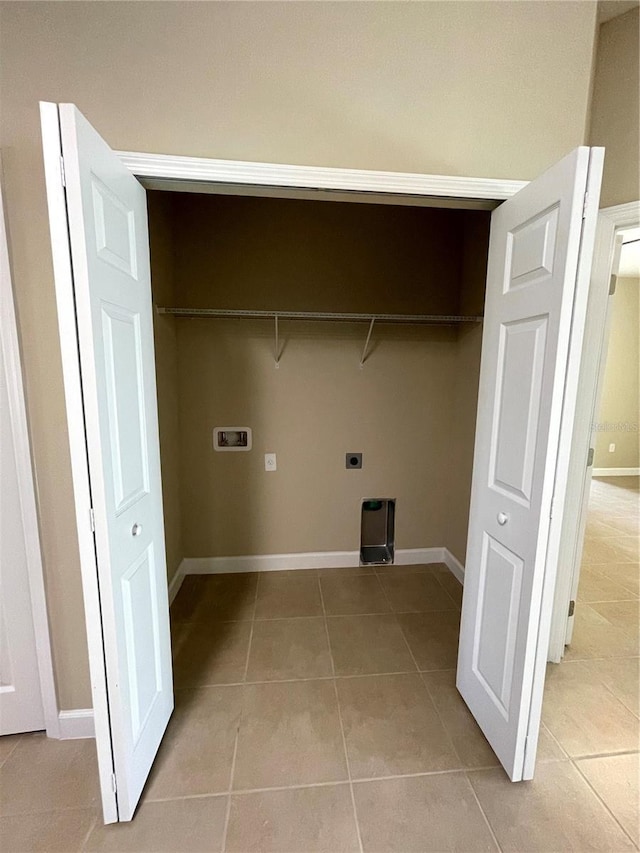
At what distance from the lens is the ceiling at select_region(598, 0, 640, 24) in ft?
5.27

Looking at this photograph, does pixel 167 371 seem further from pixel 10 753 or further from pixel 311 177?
pixel 10 753

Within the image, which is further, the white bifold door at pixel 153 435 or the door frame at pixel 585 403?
the door frame at pixel 585 403

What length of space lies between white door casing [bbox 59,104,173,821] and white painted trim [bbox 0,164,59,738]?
43 cm

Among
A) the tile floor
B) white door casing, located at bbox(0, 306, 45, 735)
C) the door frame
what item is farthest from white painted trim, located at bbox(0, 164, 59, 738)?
the door frame

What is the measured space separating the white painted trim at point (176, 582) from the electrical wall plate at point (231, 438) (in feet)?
2.86

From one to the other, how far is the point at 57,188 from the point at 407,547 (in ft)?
9.44

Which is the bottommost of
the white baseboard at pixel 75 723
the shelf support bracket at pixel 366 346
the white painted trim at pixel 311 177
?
the white baseboard at pixel 75 723

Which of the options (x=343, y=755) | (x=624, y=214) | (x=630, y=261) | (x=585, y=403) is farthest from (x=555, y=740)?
(x=630, y=261)

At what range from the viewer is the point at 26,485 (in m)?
1.44

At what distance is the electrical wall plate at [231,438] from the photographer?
2.76m

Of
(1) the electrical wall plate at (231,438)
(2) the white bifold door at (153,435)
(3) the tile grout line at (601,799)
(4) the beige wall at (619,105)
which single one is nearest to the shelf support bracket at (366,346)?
(1) the electrical wall plate at (231,438)

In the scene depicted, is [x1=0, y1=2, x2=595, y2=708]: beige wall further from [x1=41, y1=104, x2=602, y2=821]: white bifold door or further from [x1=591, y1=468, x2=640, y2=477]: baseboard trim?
[x1=591, y1=468, x2=640, y2=477]: baseboard trim

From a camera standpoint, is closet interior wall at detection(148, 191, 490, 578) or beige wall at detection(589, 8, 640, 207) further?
closet interior wall at detection(148, 191, 490, 578)

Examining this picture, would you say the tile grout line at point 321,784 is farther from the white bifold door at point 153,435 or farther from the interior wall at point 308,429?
the interior wall at point 308,429
